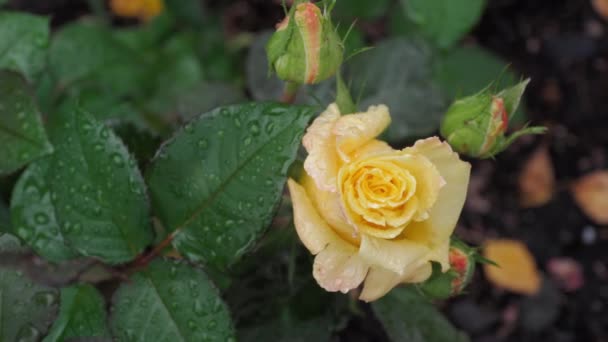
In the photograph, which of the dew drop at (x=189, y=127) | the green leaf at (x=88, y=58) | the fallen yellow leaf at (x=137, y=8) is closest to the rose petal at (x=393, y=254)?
the dew drop at (x=189, y=127)

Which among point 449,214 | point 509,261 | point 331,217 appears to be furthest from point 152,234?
point 509,261

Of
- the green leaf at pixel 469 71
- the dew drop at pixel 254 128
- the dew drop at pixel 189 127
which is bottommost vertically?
the green leaf at pixel 469 71

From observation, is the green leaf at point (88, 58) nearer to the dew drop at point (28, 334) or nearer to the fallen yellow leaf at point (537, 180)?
the dew drop at point (28, 334)

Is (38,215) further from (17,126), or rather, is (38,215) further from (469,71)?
(469,71)

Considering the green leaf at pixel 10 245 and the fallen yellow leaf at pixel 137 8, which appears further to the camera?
the fallen yellow leaf at pixel 137 8

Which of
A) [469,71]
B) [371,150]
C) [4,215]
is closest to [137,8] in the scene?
[469,71]

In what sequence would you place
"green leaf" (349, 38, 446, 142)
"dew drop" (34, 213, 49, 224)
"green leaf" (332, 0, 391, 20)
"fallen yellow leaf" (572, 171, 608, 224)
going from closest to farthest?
1. "dew drop" (34, 213, 49, 224)
2. "green leaf" (349, 38, 446, 142)
3. "green leaf" (332, 0, 391, 20)
4. "fallen yellow leaf" (572, 171, 608, 224)

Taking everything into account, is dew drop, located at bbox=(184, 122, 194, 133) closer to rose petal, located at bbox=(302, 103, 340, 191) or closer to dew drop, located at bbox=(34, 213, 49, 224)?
rose petal, located at bbox=(302, 103, 340, 191)

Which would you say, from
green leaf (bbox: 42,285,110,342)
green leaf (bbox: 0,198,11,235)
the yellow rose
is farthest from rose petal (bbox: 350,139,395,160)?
green leaf (bbox: 0,198,11,235)
